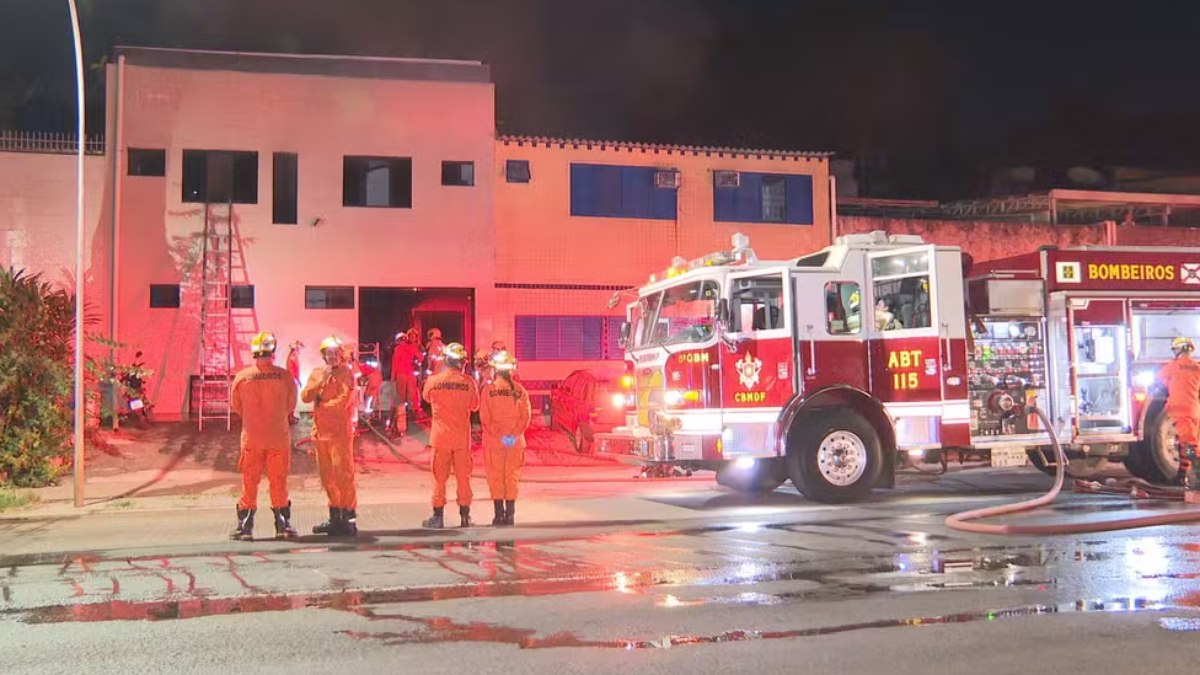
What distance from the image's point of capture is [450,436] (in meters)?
9.46

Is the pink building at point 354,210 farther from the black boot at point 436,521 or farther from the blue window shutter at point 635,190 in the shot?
the black boot at point 436,521

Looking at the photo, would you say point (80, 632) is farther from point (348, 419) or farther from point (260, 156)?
point (260, 156)

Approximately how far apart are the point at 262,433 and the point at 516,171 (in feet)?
42.3

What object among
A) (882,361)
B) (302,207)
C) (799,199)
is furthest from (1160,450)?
(302,207)

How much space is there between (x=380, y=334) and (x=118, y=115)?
646 centimetres

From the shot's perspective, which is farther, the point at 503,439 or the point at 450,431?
the point at 503,439

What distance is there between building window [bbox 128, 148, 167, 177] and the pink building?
39 millimetres

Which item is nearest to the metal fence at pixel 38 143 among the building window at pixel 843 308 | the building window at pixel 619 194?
the building window at pixel 619 194

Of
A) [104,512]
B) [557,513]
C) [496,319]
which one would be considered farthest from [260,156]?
[557,513]

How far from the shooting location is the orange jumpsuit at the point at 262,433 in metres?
8.70

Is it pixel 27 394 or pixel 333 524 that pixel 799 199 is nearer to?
pixel 27 394

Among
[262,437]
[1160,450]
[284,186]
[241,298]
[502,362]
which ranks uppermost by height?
[284,186]

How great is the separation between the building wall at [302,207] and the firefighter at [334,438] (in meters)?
10.8

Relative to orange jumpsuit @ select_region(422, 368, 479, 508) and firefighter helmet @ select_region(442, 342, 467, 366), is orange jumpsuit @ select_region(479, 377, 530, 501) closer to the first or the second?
orange jumpsuit @ select_region(422, 368, 479, 508)
